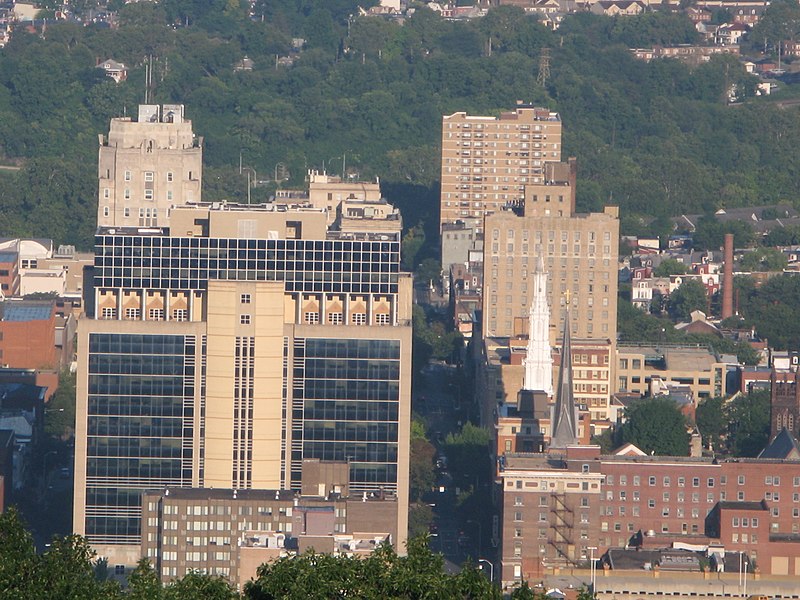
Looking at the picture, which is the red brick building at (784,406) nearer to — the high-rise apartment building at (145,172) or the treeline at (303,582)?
the high-rise apartment building at (145,172)

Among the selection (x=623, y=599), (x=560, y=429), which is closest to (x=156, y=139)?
(x=560, y=429)

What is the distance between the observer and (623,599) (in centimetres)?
14538

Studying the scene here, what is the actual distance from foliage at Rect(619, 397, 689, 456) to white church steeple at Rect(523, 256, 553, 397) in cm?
446

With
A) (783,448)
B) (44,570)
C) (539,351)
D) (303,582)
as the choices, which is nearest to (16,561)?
(44,570)

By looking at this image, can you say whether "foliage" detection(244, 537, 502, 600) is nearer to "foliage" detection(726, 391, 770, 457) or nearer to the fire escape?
the fire escape

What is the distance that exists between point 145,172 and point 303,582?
8281 centimetres

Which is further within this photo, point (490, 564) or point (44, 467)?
point (44, 467)

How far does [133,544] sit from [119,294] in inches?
443

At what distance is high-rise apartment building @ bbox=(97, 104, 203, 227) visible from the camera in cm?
17550

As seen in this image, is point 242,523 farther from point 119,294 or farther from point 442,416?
point 442,416

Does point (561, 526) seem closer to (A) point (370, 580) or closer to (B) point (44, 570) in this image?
(B) point (44, 570)

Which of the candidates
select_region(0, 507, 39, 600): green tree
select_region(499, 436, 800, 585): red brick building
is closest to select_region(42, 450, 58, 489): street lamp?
select_region(499, 436, 800, 585): red brick building

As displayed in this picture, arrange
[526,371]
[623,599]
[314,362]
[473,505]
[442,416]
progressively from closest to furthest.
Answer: [623,599] → [314,362] → [473,505] → [526,371] → [442,416]

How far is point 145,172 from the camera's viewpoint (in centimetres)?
17650
